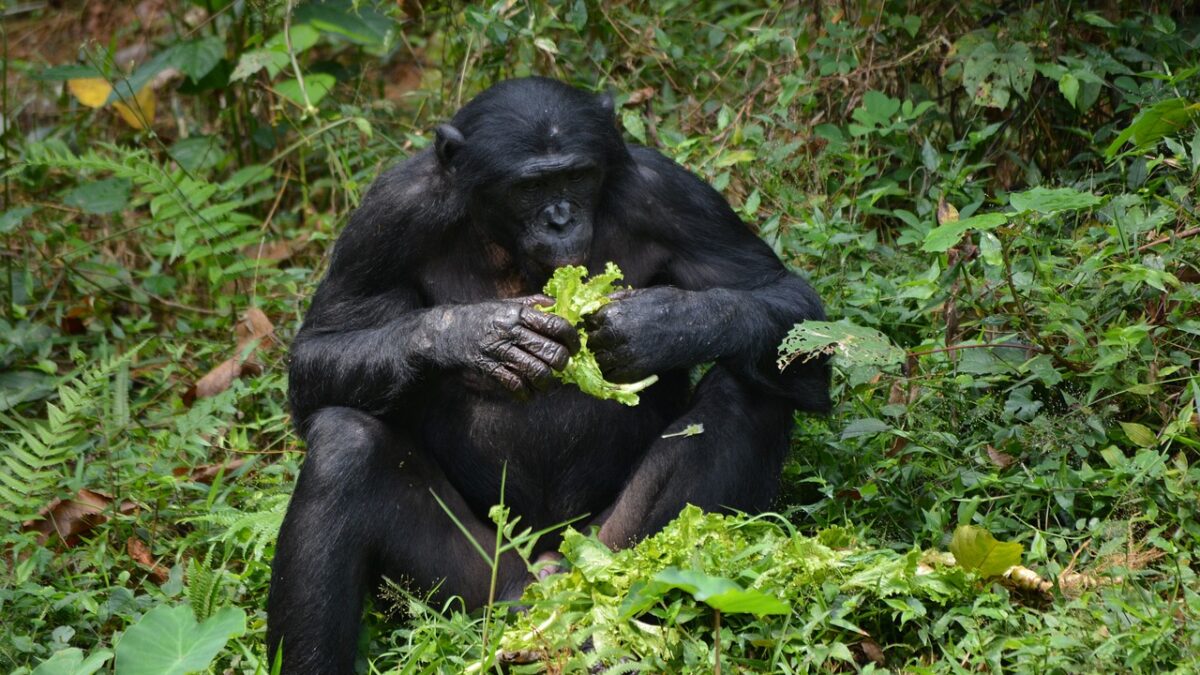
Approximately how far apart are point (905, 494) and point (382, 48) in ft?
19.1

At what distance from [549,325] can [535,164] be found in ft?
2.52

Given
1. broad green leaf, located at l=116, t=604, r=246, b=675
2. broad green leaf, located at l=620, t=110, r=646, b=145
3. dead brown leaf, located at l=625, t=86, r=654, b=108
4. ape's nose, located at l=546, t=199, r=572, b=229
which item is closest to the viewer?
broad green leaf, located at l=116, t=604, r=246, b=675

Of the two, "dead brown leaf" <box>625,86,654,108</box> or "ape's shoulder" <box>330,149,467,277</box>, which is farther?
"dead brown leaf" <box>625,86,654,108</box>

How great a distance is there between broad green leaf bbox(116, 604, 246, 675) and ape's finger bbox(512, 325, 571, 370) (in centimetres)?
154

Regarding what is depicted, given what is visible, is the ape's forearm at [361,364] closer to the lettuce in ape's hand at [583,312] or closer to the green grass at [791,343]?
the lettuce in ape's hand at [583,312]

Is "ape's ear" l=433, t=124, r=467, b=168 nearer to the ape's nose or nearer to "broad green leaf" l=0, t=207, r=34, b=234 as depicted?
the ape's nose

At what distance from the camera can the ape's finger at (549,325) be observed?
577 centimetres

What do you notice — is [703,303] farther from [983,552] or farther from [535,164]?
[983,552]

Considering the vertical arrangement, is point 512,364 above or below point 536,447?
above

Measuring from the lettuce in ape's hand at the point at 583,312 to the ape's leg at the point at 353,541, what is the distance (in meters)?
0.80

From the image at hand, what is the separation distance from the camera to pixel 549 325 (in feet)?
18.9

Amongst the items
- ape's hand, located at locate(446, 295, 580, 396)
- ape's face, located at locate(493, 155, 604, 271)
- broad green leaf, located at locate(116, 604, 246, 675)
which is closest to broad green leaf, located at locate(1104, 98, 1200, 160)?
ape's face, located at locate(493, 155, 604, 271)

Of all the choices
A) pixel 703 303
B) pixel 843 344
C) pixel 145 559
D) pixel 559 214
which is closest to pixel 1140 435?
pixel 843 344

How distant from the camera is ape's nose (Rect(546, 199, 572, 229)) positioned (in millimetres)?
6117
